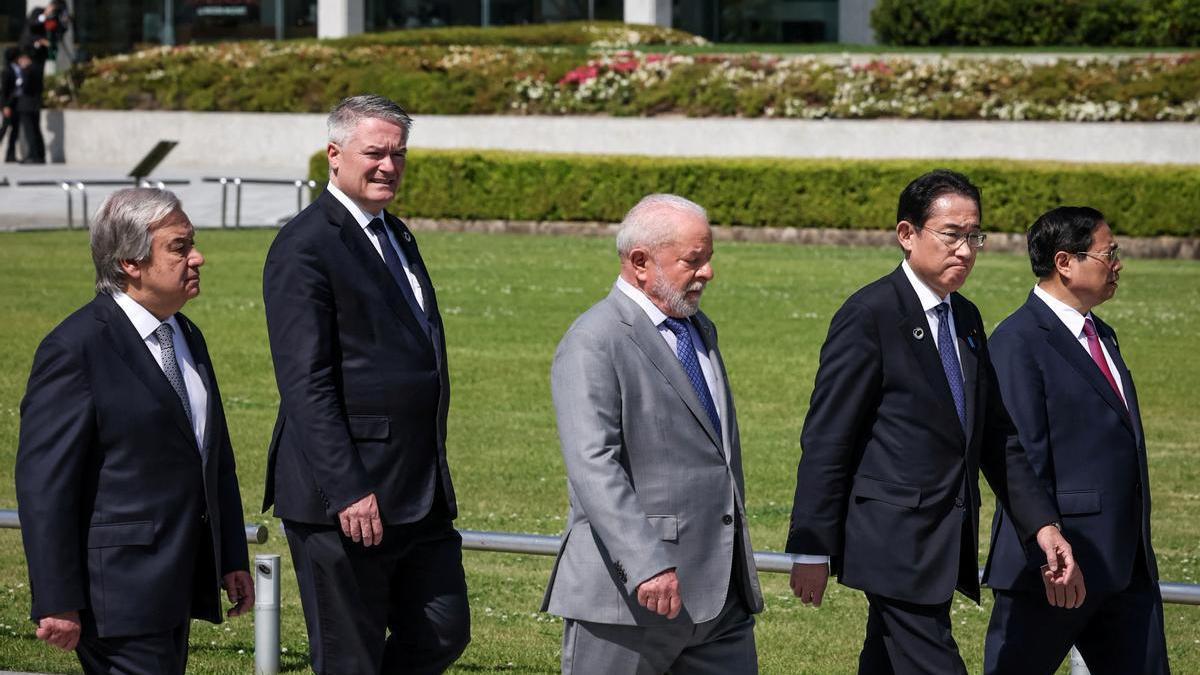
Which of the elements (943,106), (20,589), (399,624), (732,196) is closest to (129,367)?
(399,624)

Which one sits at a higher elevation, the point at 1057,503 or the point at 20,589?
the point at 1057,503

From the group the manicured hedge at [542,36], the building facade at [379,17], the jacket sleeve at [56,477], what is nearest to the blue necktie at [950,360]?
the jacket sleeve at [56,477]

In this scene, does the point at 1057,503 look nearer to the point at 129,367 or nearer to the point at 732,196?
the point at 129,367

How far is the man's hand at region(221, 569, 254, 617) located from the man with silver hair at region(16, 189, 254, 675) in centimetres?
9

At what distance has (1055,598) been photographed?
4.96 metres

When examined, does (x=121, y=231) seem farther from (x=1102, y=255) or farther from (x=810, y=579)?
(x=1102, y=255)

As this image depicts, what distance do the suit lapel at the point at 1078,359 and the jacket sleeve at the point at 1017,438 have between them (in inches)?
3.8

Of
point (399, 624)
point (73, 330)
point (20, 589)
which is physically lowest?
point (20, 589)

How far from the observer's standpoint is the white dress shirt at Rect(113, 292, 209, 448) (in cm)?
438

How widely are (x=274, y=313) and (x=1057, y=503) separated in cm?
229

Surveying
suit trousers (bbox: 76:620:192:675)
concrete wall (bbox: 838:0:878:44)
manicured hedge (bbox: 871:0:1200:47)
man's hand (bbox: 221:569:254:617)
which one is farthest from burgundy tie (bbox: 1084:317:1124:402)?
concrete wall (bbox: 838:0:878:44)

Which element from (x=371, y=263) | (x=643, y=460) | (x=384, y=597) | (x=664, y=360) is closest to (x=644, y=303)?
(x=664, y=360)

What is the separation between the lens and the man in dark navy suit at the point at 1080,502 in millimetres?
5078

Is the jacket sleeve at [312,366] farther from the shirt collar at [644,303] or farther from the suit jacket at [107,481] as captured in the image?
the shirt collar at [644,303]
